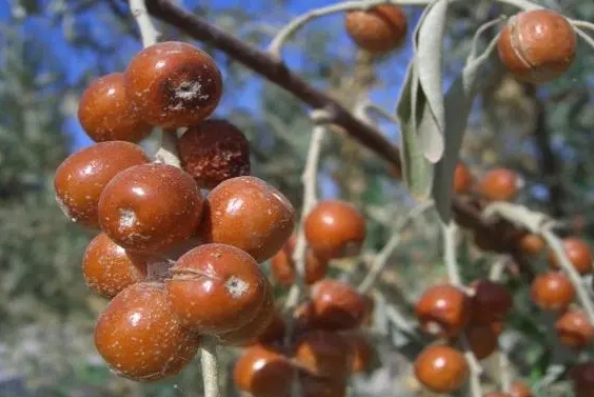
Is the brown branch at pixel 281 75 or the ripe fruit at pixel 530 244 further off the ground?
the brown branch at pixel 281 75

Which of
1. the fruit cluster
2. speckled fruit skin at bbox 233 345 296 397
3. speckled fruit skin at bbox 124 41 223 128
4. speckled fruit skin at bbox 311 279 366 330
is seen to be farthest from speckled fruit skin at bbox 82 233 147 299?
speckled fruit skin at bbox 311 279 366 330

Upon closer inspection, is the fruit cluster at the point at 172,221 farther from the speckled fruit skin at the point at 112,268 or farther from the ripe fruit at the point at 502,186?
the ripe fruit at the point at 502,186

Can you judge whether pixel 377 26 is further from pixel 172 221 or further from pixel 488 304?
pixel 172 221

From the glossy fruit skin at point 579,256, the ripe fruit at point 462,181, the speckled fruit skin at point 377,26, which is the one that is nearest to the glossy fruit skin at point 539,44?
the speckled fruit skin at point 377,26

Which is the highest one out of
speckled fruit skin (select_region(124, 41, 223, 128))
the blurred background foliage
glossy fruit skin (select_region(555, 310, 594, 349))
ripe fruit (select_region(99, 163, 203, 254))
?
speckled fruit skin (select_region(124, 41, 223, 128))

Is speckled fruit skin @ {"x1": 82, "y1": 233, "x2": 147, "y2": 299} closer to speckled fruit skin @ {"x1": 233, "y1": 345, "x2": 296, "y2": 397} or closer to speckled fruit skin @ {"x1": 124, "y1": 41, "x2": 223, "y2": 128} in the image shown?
speckled fruit skin @ {"x1": 124, "y1": 41, "x2": 223, "y2": 128}

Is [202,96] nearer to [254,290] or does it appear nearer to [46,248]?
[254,290]

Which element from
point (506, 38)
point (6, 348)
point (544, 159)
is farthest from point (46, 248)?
point (506, 38)

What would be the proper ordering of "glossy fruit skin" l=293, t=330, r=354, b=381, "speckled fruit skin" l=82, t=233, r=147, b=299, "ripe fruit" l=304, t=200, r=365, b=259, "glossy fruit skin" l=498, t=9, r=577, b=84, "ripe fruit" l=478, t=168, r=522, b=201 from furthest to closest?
"ripe fruit" l=478, t=168, r=522, b=201 → "ripe fruit" l=304, t=200, r=365, b=259 → "glossy fruit skin" l=293, t=330, r=354, b=381 → "glossy fruit skin" l=498, t=9, r=577, b=84 → "speckled fruit skin" l=82, t=233, r=147, b=299
